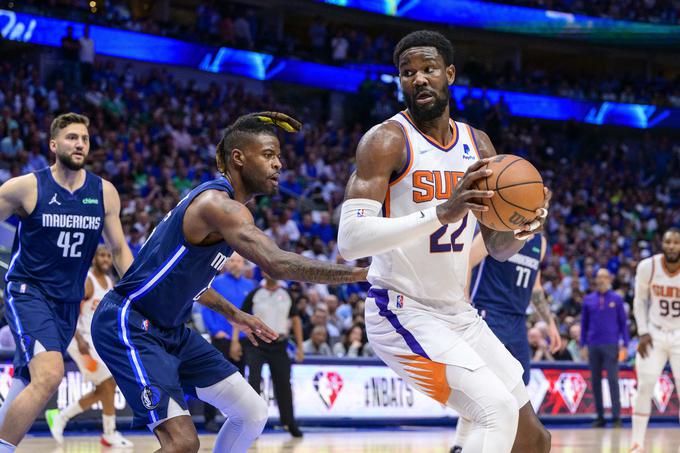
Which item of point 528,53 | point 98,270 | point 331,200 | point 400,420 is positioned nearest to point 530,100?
point 528,53

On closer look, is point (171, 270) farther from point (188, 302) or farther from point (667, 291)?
point (667, 291)

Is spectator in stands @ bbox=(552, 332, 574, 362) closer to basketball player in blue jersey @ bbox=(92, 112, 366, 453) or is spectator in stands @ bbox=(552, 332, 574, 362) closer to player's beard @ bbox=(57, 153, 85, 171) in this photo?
player's beard @ bbox=(57, 153, 85, 171)

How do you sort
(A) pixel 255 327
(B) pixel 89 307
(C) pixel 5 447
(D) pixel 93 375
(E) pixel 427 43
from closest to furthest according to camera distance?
1. (E) pixel 427 43
2. (A) pixel 255 327
3. (C) pixel 5 447
4. (D) pixel 93 375
5. (B) pixel 89 307

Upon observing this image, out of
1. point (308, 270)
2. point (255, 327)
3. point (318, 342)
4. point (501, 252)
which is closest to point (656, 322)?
point (318, 342)

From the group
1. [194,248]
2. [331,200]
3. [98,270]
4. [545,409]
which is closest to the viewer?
[194,248]

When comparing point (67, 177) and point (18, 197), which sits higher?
point (67, 177)

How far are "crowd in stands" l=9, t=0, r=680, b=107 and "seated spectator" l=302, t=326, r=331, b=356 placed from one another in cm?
1279

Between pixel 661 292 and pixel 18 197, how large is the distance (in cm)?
656

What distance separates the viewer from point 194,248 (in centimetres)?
433

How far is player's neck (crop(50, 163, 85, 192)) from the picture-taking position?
6344 mm

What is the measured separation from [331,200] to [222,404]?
15.2 meters

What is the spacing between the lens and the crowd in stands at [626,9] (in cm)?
3149

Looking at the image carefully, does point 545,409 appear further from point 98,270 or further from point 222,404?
point 222,404

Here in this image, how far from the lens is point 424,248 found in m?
4.46
